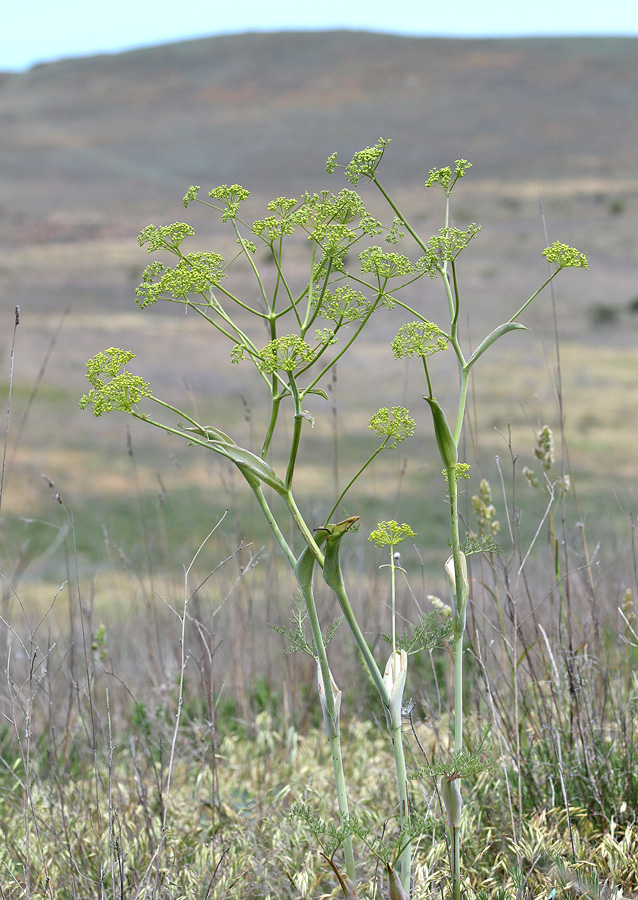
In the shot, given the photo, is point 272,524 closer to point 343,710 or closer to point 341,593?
point 341,593

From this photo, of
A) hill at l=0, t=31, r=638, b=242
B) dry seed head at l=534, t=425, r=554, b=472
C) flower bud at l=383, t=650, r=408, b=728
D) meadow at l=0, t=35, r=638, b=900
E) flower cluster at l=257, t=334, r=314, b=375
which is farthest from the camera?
hill at l=0, t=31, r=638, b=242

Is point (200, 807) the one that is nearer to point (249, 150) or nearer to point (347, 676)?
point (347, 676)

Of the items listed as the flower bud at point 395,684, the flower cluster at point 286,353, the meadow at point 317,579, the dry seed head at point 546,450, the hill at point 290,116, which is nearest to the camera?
the flower cluster at point 286,353

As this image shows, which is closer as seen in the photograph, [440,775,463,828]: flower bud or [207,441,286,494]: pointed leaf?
[207,441,286,494]: pointed leaf

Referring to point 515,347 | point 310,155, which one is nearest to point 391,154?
point 310,155

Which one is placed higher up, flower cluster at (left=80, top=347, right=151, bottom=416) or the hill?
the hill

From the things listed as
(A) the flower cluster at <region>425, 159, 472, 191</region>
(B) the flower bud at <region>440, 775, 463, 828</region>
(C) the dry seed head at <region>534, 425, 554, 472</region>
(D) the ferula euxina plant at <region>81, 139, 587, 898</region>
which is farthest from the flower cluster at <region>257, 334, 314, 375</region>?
(C) the dry seed head at <region>534, 425, 554, 472</region>

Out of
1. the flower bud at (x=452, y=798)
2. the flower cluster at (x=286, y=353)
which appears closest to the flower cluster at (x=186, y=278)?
→ the flower cluster at (x=286, y=353)

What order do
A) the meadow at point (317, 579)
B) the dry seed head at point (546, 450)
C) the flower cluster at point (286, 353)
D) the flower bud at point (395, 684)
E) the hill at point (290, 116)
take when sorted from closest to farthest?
the flower cluster at point (286, 353), the flower bud at point (395, 684), the meadow at point (317, 579), the dry seed head at point (546, 450), the hill at point (290, 116)

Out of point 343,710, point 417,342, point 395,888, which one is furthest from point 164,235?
point 343,710

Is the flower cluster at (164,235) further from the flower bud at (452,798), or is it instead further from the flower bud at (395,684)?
A: the flower bud at (452,798)

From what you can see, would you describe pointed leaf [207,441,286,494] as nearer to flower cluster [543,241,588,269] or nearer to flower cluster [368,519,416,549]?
flower cluster [368,519,416,549]

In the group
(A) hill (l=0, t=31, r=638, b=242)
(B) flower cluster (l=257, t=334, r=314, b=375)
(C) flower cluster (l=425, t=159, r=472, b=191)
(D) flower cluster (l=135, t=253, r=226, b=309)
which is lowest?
(B) flower cluster (l=257, t=334, r=314, b=375)

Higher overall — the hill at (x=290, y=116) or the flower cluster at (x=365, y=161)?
the hill at (x=290, y=116)
